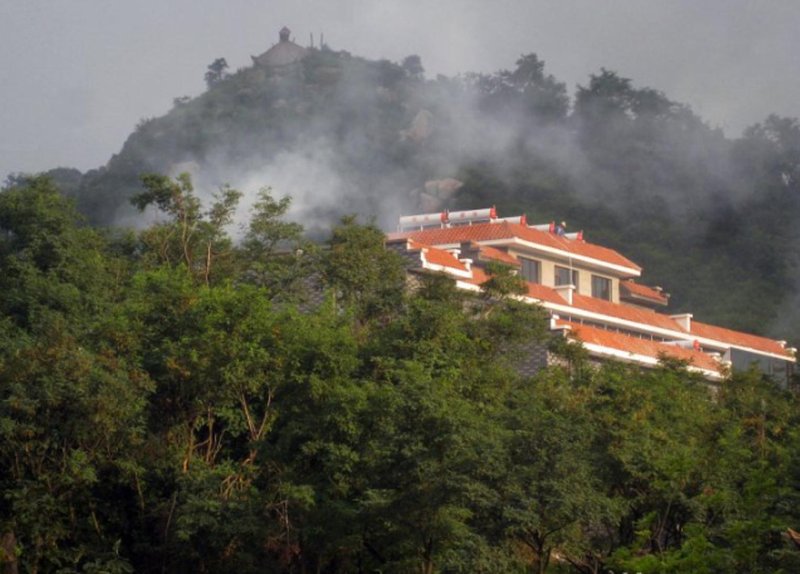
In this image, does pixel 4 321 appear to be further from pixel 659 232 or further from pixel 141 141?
pixel 141 141

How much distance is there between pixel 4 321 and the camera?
30.4 metres

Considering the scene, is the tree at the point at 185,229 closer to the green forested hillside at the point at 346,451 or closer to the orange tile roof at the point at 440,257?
the green forested hillside at the point at 346,451

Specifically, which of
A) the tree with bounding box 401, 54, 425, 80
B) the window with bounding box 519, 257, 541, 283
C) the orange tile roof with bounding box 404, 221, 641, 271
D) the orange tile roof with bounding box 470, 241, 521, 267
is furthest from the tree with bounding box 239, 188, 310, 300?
the tree with bounding box 401, 54, 425, 80

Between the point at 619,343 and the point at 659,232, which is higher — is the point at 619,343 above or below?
below

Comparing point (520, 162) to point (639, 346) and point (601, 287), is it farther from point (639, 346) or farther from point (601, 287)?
point (639, 346)

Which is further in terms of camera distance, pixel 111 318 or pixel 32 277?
pixel 32 277

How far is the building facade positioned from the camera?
3928cm

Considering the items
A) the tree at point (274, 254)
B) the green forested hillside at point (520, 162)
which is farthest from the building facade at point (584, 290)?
the green forested hillside at point (520, 162)

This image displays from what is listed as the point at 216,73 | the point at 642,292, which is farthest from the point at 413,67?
the point at 642,292

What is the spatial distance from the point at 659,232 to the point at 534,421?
4794 cm

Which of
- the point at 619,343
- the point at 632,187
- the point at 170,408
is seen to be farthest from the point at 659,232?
the point at 170,408

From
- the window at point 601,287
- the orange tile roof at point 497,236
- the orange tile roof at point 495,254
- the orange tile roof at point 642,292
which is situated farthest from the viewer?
the orange tile roof at point 642,292

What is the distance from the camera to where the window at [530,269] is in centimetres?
4466

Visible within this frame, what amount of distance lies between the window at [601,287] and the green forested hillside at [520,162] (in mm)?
12634
